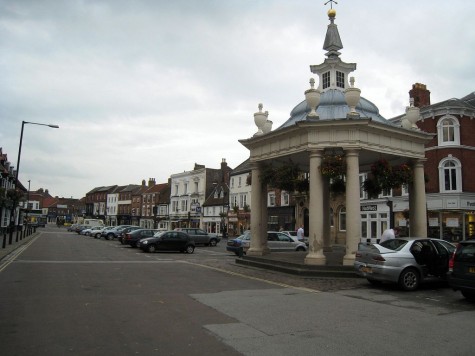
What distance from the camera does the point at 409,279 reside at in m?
11.3

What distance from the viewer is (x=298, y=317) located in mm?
7789

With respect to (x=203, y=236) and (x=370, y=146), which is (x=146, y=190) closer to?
(x=203, y=236)

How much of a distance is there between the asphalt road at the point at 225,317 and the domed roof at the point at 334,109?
6688 millimetres

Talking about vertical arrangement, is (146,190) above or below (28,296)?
above

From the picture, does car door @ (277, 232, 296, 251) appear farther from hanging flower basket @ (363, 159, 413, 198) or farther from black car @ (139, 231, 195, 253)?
hanging flower basket @ (363, 159, 413, 198)

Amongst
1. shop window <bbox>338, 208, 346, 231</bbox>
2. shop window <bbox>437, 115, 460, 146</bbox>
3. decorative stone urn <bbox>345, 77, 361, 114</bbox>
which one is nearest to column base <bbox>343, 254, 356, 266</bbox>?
decorative stone urn <bbox>345, 77, 361, 114</bbox>

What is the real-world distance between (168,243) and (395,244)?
18.0 m

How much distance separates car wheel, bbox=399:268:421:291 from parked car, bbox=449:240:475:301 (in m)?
1.44

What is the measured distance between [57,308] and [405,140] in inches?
534

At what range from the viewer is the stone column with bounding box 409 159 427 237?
16.4 metres

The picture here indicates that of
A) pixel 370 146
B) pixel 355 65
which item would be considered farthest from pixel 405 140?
pixel 355 65

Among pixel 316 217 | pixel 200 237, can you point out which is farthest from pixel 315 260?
pixel 200 237

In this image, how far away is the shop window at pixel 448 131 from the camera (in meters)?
31.0

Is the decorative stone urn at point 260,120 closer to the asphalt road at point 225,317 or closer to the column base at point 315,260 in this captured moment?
the column base at point 315,260
